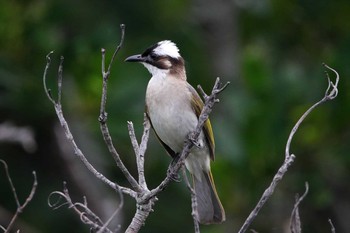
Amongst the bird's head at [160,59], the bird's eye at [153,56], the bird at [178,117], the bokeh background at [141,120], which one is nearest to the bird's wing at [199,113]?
the bird at [178,117]

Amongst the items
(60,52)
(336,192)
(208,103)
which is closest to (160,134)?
(208,103)

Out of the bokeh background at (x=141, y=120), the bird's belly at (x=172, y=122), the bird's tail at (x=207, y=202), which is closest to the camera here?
the bird's belly at (x=172, y=122)

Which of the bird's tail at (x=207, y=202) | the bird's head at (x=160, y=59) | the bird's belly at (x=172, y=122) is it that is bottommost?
the bird's tail at (x=207, y=202)

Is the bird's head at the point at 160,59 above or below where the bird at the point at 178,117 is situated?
above

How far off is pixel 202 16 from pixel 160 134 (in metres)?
3.99

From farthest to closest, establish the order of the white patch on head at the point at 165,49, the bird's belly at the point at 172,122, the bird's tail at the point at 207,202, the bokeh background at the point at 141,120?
the bokeh background at the point at 141,120 → the white patch on head at the point at 165,49 → the bird's tail at the point at 207,202 → the bird's belly at the point at 172,122

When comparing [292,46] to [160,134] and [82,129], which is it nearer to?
[82,129]

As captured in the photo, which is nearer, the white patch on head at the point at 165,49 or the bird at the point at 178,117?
the bird at the point at 178,117

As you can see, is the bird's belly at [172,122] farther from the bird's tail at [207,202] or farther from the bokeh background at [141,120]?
the bokeh background at [141,120]

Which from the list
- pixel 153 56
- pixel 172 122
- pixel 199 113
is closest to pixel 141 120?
pixel 153 56

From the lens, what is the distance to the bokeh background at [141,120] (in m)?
8.34

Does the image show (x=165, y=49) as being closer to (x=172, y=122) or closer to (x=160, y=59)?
(x=160, y=59)

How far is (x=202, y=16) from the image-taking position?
10289 millimetres

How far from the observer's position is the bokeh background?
8336 millimetres
